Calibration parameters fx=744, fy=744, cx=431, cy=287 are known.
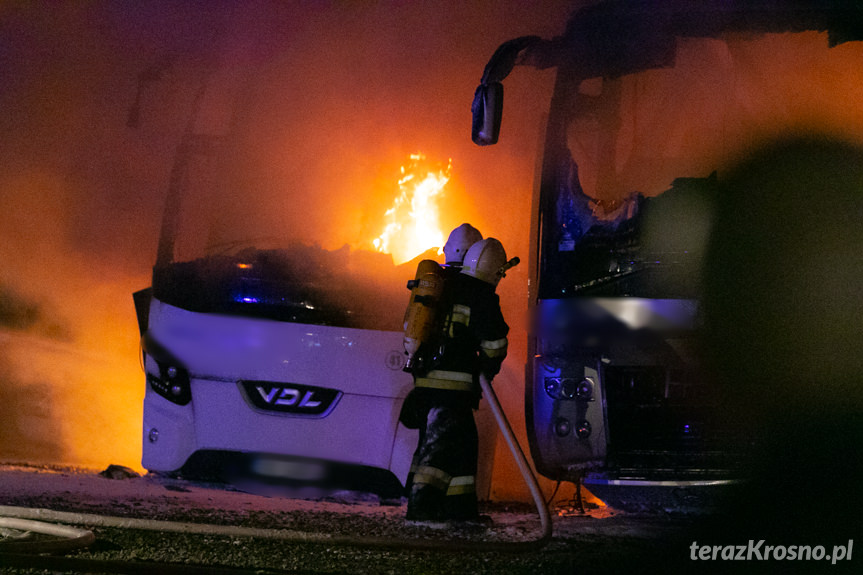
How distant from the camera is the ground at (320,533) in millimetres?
3287

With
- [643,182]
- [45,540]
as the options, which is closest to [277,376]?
[45,540]

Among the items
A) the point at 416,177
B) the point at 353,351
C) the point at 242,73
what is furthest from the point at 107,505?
the point at 242,73

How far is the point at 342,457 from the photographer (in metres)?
4.36

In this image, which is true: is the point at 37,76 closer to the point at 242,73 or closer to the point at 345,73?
the point at 242,73

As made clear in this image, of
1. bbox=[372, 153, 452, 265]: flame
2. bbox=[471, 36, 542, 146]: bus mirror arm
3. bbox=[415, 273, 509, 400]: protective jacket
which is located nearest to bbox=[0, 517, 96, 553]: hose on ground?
bbox=[415, 273, 509, 400]: protective jacket

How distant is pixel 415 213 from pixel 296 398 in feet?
8.78

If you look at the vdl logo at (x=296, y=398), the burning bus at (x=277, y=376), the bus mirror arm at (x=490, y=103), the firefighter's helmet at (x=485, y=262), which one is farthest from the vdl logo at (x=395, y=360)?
the bus mirror arm at (x=490, y=103)

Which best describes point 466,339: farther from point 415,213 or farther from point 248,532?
point 415,213

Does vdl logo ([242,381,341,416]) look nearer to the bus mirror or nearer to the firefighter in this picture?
the firefighter

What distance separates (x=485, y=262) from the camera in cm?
438

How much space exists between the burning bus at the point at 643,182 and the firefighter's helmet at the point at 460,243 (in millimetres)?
444

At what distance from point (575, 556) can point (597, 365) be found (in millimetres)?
1233

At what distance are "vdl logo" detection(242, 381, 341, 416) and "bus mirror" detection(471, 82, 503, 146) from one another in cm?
175

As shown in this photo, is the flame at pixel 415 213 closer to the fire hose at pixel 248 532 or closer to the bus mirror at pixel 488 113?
the bus mirror at pixel 488 113
